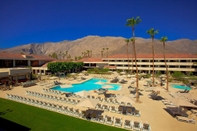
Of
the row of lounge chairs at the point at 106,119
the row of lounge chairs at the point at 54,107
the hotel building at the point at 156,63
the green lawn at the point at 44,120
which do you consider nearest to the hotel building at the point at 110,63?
the hotel building at the point at 156,63

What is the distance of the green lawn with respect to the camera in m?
10.1

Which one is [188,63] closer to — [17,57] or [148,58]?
[148,58]

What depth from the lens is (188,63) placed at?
45.7 metres

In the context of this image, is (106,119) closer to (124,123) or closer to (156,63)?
(124,123)

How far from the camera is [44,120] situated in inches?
447

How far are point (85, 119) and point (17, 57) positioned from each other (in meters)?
40.4

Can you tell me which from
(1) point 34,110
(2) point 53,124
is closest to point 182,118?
(2) point 53,124

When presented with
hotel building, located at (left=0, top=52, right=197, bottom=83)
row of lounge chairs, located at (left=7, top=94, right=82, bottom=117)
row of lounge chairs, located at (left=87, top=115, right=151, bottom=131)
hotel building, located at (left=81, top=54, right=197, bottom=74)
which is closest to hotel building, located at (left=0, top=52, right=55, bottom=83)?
hotel building, located at (left=0, top=52, right=197, bottom=83)

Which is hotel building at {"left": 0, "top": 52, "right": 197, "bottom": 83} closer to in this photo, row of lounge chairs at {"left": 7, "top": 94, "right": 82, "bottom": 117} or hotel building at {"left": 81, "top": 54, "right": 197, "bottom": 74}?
hotel building at {"left": 81, "top": 54, "right": 197, "bottom": 74}

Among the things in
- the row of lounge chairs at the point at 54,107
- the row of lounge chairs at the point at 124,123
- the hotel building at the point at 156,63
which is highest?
the hotel building at the point at 156,63

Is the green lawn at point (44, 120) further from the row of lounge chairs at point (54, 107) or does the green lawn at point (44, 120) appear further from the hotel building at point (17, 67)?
the hotel building at point (17, 67)

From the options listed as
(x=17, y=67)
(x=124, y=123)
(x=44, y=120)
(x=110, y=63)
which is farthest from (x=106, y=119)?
(x=110, y=63)

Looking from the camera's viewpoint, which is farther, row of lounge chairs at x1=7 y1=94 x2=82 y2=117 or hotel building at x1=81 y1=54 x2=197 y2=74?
hotel building at x1=81 y1=54 x2=197 y2=74

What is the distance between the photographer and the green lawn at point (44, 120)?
33.3 ft
